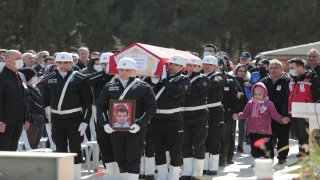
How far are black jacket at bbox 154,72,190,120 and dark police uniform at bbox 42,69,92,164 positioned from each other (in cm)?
113

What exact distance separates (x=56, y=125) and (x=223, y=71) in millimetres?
3797

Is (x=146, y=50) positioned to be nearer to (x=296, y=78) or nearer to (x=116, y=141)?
(x=116, y=141)

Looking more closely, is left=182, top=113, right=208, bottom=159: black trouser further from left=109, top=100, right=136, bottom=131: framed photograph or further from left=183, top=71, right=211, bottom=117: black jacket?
left=109, top=100, right=136, bottom=131: framed photograph

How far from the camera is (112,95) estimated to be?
1085cm

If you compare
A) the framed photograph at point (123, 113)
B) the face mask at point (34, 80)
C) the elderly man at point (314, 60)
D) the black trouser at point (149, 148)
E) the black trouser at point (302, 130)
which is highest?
the elderly man at point (314, 60)

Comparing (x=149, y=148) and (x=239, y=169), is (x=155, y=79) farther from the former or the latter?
(x=239, y=169)

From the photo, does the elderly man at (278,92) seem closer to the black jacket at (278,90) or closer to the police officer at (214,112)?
the black jacket at (278,90)

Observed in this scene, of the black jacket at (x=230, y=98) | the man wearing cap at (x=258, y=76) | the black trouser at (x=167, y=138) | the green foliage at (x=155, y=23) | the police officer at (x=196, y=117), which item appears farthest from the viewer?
the green foliage at (x=155, y=23)

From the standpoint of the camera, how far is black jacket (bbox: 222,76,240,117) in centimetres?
1432

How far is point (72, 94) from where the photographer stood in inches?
457

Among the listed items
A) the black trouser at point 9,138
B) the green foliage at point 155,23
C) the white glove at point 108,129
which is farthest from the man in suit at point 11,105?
the green foliage at point 155,23

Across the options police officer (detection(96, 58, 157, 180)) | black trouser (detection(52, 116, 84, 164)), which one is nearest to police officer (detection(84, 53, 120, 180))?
black trouser (detection(52, 116, 84, 164))

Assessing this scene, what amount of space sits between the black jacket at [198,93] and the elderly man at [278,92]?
2196 mm

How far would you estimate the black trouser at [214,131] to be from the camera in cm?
1315
